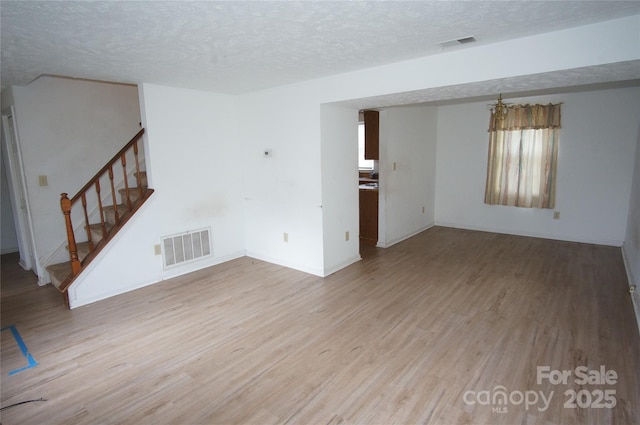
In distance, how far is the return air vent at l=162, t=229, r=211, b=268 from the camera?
414 cm

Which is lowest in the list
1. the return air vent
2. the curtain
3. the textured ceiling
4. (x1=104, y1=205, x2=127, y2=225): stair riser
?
the return air vent

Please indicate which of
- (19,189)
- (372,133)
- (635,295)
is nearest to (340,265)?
(372,133)

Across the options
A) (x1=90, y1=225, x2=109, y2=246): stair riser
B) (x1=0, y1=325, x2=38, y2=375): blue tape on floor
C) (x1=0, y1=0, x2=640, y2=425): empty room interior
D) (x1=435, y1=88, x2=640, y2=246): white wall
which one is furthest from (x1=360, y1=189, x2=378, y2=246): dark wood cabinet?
(x1=0, y1=325, x2=38, y2=375): blue tape on floor

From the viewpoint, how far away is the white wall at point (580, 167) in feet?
15.9

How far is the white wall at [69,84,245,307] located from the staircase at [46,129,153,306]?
94 mm

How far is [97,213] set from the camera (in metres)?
4.50

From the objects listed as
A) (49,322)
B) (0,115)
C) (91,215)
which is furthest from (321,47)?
(0,115)

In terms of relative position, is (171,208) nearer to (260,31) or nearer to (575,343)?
(260,31)

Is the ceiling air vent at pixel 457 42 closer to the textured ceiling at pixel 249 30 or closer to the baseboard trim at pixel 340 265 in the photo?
A: the textured ceiling at pixel 249 30

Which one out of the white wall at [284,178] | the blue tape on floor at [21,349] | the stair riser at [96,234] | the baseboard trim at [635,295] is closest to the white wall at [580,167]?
the baseboard trim at [635,295]

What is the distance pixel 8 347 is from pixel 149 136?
2329 millimetres

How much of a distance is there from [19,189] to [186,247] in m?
2.22

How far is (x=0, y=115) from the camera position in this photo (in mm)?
4281

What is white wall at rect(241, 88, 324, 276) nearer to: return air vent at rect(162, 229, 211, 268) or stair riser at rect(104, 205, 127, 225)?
return air vent at rect(162, 229, 211, 268)
